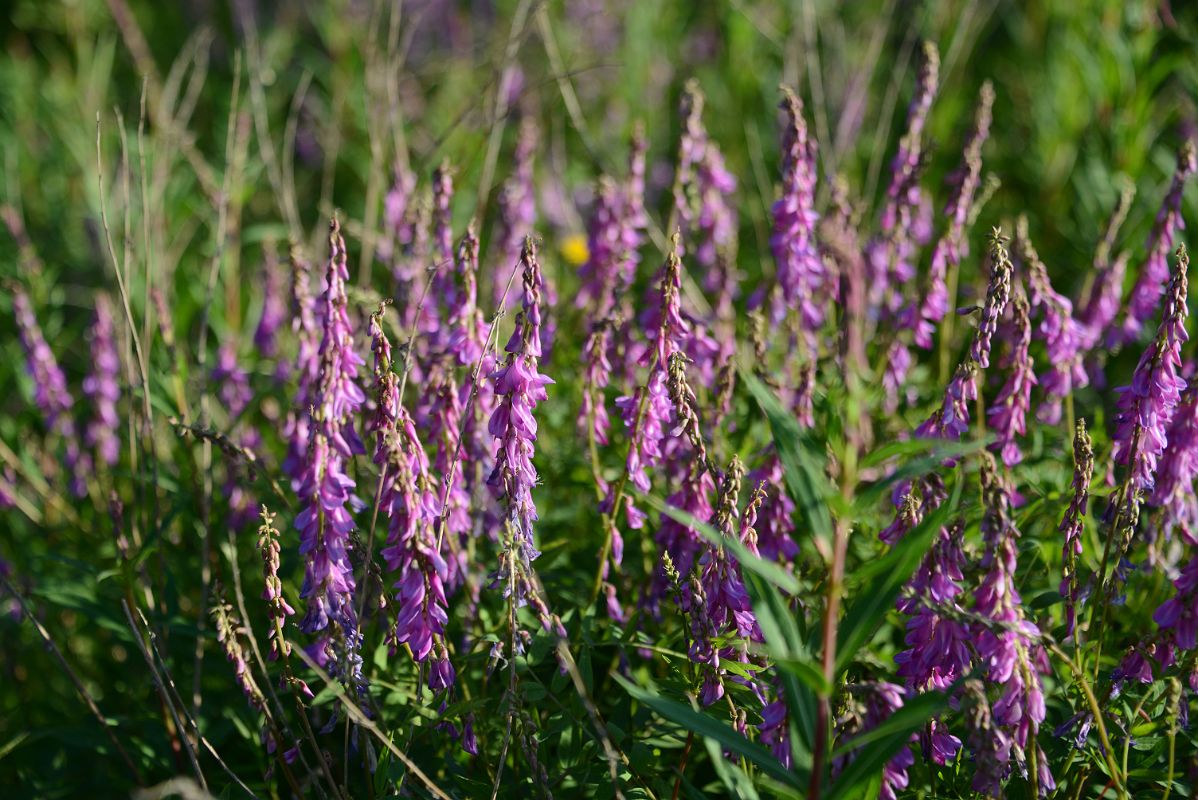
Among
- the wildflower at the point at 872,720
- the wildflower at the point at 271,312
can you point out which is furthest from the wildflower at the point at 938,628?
the wildflower at the point at 271,312

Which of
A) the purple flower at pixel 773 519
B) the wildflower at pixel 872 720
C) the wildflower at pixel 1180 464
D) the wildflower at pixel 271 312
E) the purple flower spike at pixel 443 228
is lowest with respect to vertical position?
the wildflower at pixel 872 720

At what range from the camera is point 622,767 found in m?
2.36

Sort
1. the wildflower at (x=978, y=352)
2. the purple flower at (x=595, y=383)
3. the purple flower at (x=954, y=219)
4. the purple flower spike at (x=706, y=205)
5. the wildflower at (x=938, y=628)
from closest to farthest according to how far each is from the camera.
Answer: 1. the wildflower at (x=938, y=628)
2. the wildflower at (x=978, y=352)
3. the purple flower at (x=595, y=383)
4. the purple flower at (x=954, y=219)
5. the purple flower spike at (x=706, y=205)

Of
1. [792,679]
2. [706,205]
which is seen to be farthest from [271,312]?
[792,679]

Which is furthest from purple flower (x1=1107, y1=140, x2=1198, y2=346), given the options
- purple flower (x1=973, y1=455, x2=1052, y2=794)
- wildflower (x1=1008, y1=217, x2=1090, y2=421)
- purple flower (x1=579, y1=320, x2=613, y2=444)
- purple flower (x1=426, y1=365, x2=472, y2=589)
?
purple flower (x1=426, y1=365, x2=472, y2=589)

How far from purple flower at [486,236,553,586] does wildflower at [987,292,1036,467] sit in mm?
1164

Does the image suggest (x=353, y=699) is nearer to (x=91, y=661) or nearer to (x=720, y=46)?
(x=91, y=661)

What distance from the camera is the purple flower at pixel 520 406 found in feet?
7.06

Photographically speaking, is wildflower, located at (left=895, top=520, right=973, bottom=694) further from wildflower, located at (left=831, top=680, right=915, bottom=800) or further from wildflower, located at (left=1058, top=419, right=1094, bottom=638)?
wildflower, located at (left=1058, top=419, right=1094, bottom=638)

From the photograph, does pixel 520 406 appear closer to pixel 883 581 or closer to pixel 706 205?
pixel 883 581

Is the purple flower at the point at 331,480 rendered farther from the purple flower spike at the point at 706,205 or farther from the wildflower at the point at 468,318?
the purple flower spike at the point at 706,205

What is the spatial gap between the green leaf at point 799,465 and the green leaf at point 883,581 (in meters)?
0.12

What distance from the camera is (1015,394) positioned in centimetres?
262

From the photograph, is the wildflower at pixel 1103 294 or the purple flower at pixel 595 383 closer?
the purple flower at pixel 595 383
